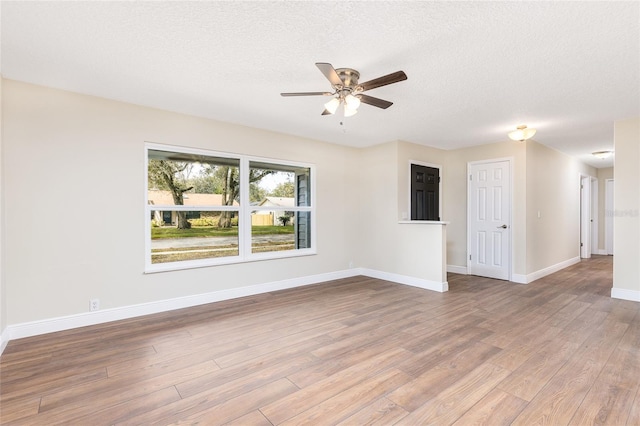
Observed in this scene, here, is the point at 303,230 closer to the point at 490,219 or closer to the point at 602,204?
the point at 490,219

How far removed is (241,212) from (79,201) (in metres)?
1.87

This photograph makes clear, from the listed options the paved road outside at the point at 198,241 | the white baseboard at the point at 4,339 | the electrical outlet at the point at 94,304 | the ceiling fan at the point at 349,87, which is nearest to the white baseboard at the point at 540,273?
the ceiling fan at the point at 349,87

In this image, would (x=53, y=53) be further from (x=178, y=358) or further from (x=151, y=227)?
(x=178, y=358)

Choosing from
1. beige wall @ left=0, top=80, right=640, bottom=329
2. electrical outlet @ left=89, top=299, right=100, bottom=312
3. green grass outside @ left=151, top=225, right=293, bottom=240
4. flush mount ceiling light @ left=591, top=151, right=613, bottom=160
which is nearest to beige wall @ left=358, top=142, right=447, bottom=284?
beige wall @ left=0, top=80, right=640, bottom=329

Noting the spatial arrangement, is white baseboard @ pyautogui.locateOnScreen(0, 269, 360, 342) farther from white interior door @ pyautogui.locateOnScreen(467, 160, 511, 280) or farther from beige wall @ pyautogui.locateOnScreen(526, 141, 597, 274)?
beige wall @ pyautogui.locateOnScreen(526, 141, 597, 274)

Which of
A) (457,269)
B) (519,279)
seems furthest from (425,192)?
(519,279)

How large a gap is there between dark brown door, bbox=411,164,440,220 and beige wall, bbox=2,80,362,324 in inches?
137

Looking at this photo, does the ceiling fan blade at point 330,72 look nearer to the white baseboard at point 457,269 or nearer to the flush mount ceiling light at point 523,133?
the flush mount ceiling light at point 523,133

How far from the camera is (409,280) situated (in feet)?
16.4

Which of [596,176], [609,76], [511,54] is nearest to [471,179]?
[609,76]

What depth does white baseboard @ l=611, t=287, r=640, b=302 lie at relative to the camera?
13.0 ft

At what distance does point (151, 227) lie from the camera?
3.66 meters

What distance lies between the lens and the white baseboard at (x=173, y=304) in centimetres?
291

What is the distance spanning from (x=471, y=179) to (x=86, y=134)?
600 centimetres
